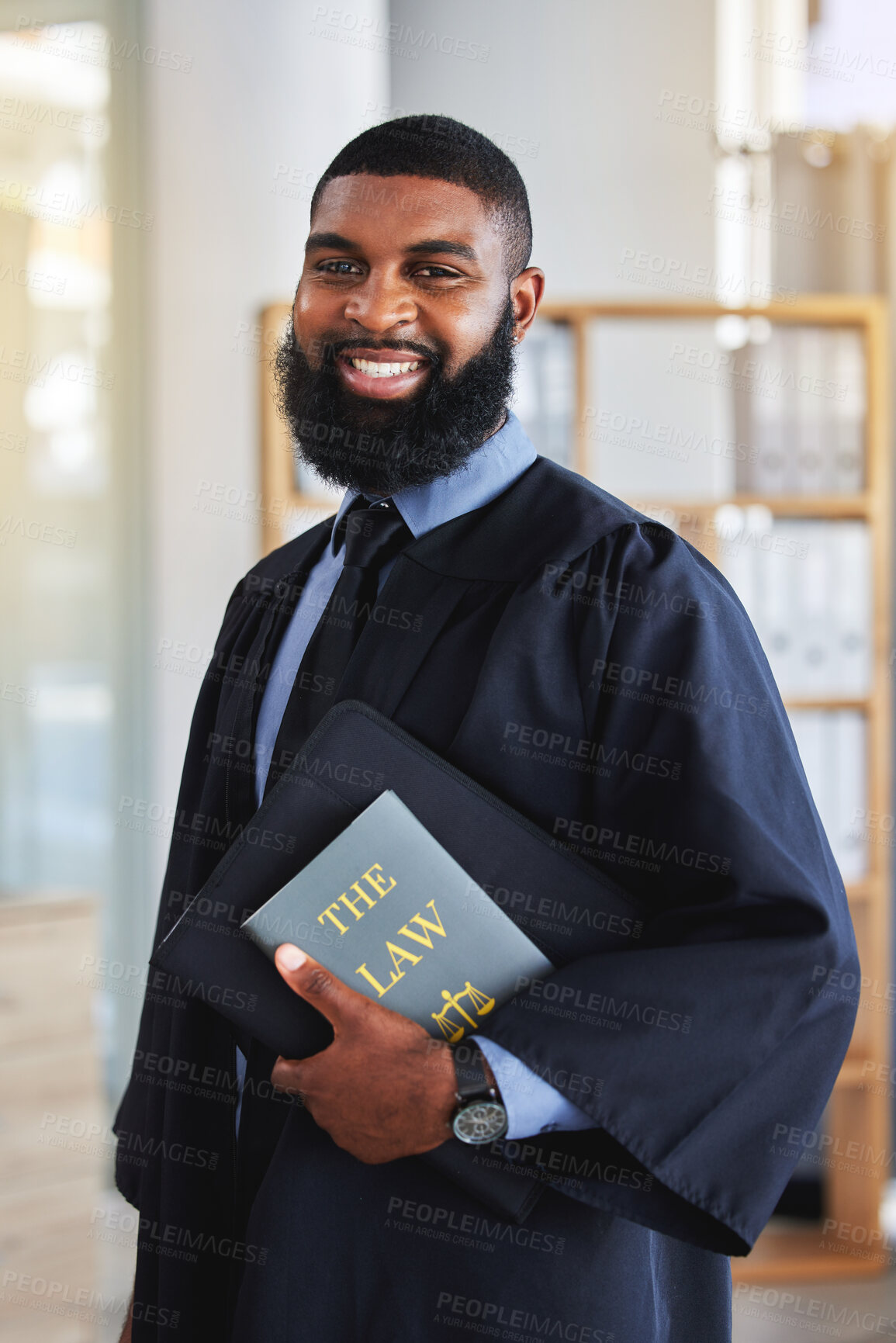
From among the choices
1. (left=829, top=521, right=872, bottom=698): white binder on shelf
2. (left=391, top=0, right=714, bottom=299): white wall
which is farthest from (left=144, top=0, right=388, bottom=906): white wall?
(left=829, top=521, right=872, bottom=698): white binder on shelf

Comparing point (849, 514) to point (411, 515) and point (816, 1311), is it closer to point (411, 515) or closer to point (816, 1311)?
point (816, 1311)

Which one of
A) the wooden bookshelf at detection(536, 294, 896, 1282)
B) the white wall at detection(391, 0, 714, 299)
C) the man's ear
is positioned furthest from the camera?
the white wall at detection(391, 0, 714, 299)

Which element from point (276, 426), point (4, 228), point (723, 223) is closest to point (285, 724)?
point (276, 426)

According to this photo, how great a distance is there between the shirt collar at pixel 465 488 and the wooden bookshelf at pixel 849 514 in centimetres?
173

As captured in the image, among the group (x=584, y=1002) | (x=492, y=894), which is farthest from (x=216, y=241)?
(x=584, y=1002)

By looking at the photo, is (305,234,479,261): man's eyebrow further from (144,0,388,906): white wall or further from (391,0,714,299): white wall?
(391,0,714,299): white wall

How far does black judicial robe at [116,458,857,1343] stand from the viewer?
3.09ft

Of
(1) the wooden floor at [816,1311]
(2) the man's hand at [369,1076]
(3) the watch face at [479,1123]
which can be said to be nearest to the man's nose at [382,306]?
(2) the man's hand at [369,1076]

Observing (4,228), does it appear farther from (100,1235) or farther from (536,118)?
(100,1235)

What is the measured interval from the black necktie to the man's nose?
0.19 metres

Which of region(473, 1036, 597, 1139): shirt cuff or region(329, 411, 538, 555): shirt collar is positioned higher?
region(329, 411, 538, 555): shirt collar

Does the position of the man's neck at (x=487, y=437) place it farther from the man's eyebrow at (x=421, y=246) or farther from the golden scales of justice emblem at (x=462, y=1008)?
the golden scales of justice emblem at (x=462, y=1008)

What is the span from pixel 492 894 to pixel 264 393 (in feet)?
7.48

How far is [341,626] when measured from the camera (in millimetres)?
1219
